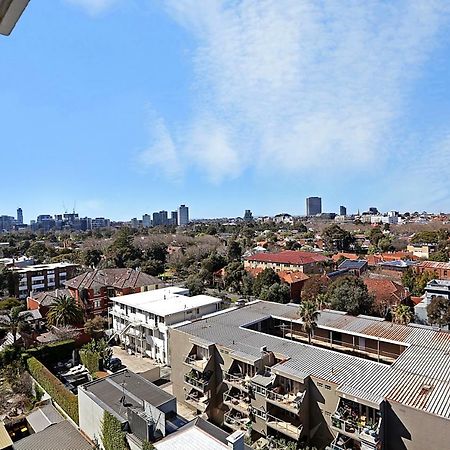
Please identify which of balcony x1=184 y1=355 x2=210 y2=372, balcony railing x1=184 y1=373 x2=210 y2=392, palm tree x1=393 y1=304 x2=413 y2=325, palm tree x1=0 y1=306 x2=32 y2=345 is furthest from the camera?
palm tree x1=0 y1=306 x2=32 y2=345

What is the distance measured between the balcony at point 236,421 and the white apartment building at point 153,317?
8.86m

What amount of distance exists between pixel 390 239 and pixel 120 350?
55.9 metres

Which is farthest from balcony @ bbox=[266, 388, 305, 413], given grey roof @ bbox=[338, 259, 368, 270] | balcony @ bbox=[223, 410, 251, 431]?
grey roof @ bbox=[338, 259, 368, 270]

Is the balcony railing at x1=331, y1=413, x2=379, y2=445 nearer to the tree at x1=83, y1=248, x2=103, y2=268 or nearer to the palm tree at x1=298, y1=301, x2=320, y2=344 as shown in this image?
the palm tree at x1=298, y1=301, x2=320, y2=344

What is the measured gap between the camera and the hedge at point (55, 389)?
1736cm

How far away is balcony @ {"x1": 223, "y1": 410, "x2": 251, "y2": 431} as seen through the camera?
16.6 meters

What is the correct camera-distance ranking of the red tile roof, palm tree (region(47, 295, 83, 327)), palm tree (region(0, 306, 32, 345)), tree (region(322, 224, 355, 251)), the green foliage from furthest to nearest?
tree (region(322, 224, 355, 251))
the red tile roof
palm tree (region(47, 295, 83, 327))
palm tree (region(0, 306, 32, 345))
the green foliage

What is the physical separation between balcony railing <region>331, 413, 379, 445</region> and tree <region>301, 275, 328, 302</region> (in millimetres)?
21246

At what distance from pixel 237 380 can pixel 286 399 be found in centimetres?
289

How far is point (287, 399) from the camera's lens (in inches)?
597

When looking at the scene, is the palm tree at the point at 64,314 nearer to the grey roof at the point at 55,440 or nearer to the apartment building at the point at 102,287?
the apartment building at the point at 102,287

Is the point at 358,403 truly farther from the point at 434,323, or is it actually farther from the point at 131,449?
→ the point at 434,323

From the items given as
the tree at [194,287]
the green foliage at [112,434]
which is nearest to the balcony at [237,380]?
the green foliage at [112,434]

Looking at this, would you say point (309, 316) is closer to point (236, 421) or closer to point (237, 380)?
point (237, 380)
